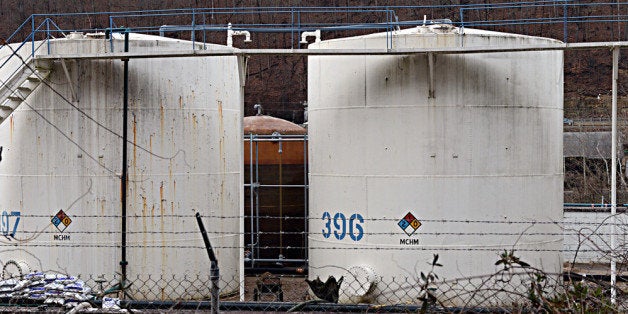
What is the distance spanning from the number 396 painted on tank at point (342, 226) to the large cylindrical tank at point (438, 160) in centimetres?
2

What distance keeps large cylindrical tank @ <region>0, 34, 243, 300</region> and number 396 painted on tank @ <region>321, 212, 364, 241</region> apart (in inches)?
59.7

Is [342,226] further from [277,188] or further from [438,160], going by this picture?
[277,188]

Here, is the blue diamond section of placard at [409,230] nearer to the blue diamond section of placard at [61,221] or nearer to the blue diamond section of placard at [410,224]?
the blue diamond section of placard at [410,224]

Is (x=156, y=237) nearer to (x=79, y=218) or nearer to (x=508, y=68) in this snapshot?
(x=79, y=218)

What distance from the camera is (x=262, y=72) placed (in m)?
50.8

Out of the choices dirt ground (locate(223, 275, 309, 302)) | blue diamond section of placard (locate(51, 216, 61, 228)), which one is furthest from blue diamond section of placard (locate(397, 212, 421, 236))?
blue diamond section of placard (locate(51, 216, 61, 228))

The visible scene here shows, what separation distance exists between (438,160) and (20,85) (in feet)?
22.2

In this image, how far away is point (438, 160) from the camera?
12.8 meters

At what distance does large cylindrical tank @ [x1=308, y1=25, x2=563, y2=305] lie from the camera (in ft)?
42.0

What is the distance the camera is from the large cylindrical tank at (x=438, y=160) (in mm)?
12812

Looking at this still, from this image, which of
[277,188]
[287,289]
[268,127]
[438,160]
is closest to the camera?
[438,160]

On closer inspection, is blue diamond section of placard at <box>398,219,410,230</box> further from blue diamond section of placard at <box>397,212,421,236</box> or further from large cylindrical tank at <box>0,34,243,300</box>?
large cylindrical tank at <box>0,34,243,300</box>

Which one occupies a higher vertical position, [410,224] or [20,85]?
[20,85]

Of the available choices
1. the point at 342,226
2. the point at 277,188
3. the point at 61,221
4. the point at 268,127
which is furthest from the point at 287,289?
the point at 268,127
